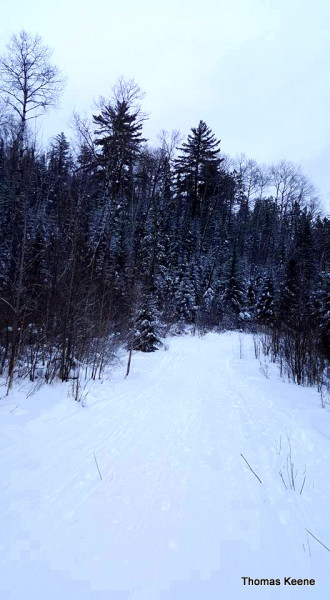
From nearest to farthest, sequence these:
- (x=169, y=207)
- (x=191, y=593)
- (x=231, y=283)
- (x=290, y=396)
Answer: (x=191, y=593)
(x=290, y=396)
(x=231, y=283)
(x=169, y=207)

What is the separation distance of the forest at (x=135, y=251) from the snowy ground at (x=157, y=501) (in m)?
2.30

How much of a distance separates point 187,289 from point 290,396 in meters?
18.4

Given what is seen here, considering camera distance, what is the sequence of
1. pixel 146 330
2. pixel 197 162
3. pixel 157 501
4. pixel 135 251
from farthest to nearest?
Result: pixel 197 162
pixel 135 251
pixel 146 330
pixel 157 501

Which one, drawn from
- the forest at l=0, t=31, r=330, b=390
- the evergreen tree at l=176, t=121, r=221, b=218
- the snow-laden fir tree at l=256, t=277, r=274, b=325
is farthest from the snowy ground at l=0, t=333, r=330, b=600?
the evergreen tree at l=176, t=121, r=221, b=218

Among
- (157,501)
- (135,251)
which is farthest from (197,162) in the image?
(157,501)

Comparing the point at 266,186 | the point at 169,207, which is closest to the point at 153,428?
the point at 169,207

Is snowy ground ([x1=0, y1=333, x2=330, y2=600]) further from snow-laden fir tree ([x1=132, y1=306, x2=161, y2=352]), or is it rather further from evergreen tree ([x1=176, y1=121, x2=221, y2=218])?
evergreen tree ([x1=176, y1=121, x2=221, y2=218])

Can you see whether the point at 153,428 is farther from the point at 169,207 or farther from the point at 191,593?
the point at 169,207

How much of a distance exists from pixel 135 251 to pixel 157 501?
23370 millimetres

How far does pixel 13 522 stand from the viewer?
2.54 metres

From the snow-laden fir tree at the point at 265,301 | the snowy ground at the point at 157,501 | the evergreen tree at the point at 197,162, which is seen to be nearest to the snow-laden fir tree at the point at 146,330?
the snowy ground at the point at 157,501

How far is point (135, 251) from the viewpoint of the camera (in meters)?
25.2

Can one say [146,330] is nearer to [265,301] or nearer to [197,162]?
[265,301]

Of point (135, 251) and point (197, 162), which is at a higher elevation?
point (197, 162)
